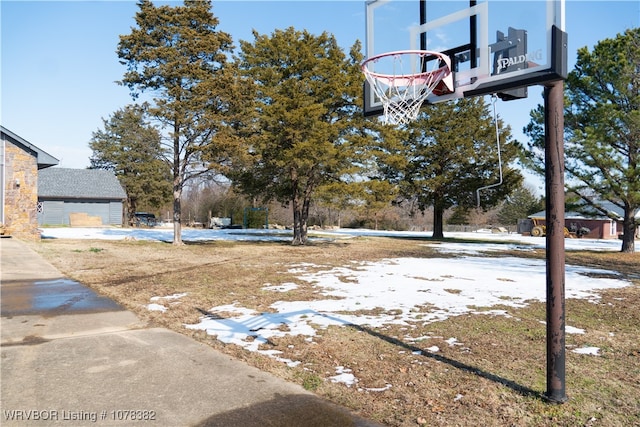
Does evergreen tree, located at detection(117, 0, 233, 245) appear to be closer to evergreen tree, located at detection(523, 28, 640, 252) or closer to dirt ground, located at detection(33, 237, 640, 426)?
dirt ground, located at detection(33, 237, 640, 426)

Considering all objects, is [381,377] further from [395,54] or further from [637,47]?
[637,47]

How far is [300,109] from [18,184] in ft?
42.5

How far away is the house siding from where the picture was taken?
19.1m

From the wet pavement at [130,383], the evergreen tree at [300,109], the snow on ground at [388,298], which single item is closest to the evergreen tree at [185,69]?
the evergreen tree at [300,109]

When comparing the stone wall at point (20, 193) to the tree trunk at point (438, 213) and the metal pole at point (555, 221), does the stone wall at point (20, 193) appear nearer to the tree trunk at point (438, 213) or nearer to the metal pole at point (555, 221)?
the metal pole at point (555, 221)

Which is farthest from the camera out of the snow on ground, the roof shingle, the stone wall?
the roof shingle

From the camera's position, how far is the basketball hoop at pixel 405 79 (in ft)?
19.6

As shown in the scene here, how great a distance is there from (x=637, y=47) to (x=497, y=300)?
18.5 meters

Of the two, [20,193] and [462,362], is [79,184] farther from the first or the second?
[462,362]

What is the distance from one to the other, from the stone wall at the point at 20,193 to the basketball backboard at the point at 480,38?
18.9m

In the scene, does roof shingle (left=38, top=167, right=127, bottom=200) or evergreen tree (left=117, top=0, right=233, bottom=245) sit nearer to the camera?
evergreen tree (left=117, top=0, right=233, bottom=245)

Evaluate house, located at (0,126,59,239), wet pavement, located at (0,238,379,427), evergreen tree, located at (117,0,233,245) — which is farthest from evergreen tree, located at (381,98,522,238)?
wet pavement, located at (0,238,379,427)

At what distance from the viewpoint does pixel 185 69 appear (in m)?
19.3

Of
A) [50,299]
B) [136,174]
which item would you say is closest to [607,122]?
[50,299]
